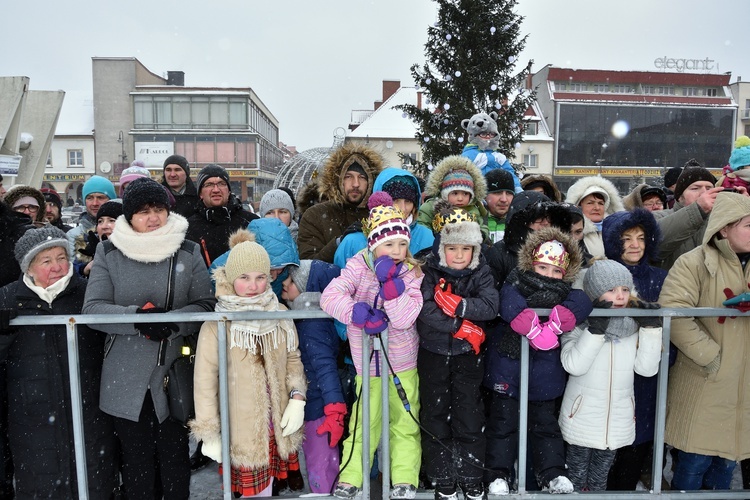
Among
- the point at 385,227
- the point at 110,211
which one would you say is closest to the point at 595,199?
the point at 385,227

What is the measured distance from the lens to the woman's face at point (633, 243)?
3.20m

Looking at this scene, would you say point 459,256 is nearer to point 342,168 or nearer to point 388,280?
point 388,280

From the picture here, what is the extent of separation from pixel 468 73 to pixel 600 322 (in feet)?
41.3

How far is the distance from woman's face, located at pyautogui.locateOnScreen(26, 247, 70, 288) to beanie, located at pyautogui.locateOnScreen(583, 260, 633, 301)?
3.27m

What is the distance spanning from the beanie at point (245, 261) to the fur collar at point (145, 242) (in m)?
0.37

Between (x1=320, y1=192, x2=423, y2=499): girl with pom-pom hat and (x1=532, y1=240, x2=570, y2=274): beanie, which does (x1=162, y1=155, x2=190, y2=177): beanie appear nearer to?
(x1=320, y1=192, x2=423, y2=499): girl with pom-pom hat

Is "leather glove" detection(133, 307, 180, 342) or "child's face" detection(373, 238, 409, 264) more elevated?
"child's face" detection(373, 238, 409, 264)

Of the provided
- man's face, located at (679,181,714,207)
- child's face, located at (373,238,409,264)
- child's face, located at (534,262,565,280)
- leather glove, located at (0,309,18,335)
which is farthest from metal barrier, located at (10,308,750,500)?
man's face, located at (679,181,714,207)

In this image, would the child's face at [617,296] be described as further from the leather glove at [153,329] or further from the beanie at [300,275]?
the leather glove at [153,329]

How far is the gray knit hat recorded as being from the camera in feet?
9.14

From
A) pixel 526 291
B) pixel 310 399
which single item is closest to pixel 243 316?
pixel 310 399

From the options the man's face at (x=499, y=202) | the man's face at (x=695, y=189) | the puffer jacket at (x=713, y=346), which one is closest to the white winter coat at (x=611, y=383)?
the puffer jacket at (x=713, y=346)

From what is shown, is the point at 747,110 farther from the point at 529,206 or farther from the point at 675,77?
the point at 529,206

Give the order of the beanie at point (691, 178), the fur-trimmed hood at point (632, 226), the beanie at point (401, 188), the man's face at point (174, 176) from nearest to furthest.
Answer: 1. the fur-trimmed hood at point (632, 226)
2. the beanie at point (401, 188)
3. the beanie at point (691, 178)
4. the man's face at point (174, 176)
